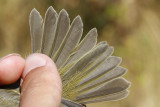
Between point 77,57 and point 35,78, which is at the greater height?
point 77,57

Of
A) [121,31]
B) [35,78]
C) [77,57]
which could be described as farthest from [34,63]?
[121,31]

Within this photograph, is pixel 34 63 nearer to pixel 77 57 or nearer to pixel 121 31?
pixel 77 57

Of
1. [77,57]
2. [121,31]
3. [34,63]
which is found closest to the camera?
[34,63]

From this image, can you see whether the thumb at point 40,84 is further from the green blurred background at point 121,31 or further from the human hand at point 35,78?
the green blurred background at point 121,31

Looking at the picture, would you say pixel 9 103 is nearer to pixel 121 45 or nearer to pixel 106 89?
pixel 106 89

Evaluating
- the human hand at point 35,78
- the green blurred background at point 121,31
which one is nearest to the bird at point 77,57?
the human hand at point 35,78

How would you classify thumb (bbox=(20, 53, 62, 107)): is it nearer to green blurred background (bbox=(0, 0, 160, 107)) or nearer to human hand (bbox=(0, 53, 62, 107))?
human hand (bbox=(0, 53, 62, 107))

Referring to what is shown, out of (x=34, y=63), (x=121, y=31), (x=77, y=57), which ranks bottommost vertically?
(x=34, y=63)

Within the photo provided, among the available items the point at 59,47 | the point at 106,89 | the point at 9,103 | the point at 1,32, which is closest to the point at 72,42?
the point at 59,47
